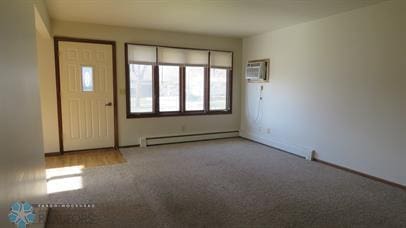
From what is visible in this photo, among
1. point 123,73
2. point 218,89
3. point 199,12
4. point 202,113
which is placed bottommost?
point 202,113

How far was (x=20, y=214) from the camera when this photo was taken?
1.46m

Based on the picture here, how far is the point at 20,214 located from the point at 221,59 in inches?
198

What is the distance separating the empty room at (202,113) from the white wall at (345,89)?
2 cm

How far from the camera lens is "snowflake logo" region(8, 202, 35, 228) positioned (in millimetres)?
1354

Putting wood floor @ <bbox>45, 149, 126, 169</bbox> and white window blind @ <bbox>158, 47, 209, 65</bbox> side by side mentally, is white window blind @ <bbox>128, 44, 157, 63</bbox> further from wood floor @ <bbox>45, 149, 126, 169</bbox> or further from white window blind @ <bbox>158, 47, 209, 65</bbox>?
wood floor @ <bbox>45, 149, 126, 169</bbox>

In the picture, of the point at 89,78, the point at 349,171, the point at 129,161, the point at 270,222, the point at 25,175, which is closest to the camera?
the point at 25,175

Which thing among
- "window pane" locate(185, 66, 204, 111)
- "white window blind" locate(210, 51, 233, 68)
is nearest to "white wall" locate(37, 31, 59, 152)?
"window pane" locate(185, 66, 204, 111)

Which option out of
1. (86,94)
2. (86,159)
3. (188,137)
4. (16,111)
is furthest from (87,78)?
(16,111)

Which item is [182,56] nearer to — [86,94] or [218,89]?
[218,89]

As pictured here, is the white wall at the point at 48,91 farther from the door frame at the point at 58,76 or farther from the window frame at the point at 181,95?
the window frame at the point at 181,95

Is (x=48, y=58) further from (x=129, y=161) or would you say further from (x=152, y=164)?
(x=152, y=164)

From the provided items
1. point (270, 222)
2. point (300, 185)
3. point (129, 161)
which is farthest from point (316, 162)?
point (129, 161)

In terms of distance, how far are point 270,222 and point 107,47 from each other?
414 cm

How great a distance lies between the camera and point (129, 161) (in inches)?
168
